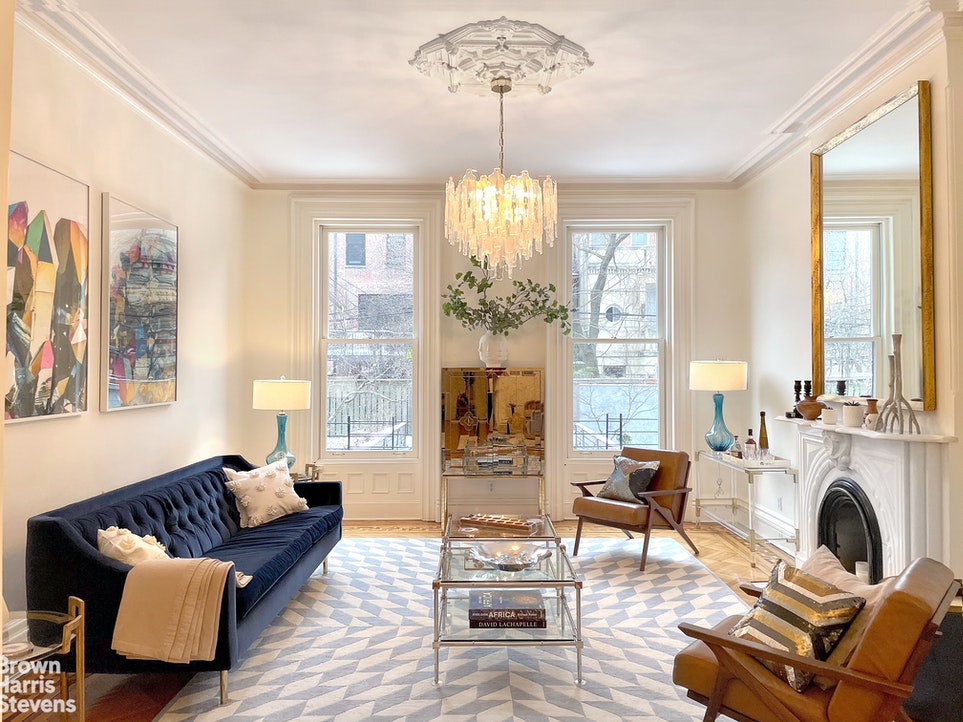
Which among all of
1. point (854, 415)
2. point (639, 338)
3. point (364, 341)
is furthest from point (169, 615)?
point (639, 338)

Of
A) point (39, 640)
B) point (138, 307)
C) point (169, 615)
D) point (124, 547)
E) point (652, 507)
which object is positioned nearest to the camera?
point (39, 640)

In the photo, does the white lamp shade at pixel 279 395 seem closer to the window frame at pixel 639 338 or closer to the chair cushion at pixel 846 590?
the window frame at pixel 639 338

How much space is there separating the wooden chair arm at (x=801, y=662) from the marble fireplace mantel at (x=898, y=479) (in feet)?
5.88

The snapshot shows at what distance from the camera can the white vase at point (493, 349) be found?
6.30 metres

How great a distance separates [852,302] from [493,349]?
2.93 metres

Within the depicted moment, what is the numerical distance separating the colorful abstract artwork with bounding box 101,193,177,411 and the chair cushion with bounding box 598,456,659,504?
3265 millimetres

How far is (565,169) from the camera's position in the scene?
243 inches

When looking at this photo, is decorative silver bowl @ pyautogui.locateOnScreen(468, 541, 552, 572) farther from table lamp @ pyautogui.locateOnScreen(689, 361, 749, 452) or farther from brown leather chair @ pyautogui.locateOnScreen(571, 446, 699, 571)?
table lamp @ pyautogui.locateOnScreen(689, 361, 749, 452)

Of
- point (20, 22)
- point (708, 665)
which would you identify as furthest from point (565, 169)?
point (708, 665)

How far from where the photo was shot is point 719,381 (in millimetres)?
5715

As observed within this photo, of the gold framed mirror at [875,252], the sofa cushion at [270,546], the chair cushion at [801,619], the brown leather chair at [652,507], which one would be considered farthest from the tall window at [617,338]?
the chair cushion at [801,619]

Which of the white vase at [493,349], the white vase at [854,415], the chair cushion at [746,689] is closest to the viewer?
the chair cushion at [746,689]

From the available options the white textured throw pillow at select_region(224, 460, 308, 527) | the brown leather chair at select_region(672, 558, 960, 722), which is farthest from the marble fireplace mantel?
the white textured throw pillow at select_region(224, 460, 308, 527)

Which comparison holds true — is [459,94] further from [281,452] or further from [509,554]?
[281,452]
